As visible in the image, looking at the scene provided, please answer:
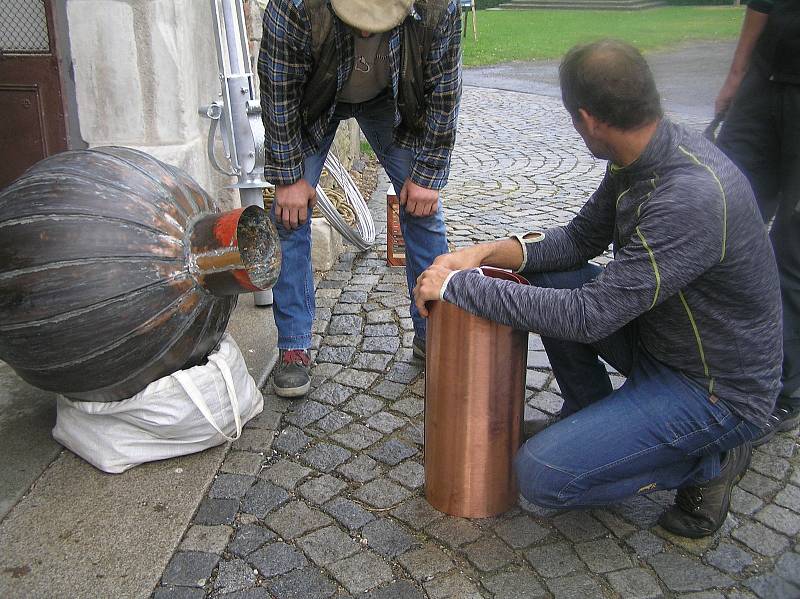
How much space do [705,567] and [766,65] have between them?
1.82 m

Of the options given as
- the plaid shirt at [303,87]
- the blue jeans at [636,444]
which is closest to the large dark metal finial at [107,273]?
the plaid shirt at [303,87]

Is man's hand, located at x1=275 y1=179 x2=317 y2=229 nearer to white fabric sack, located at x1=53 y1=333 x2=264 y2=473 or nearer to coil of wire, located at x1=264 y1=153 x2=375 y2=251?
white fabric sack, located at x1=53 y1=333 x2=264 y2=473

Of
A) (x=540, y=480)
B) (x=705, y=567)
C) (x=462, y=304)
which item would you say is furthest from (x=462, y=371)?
(x=705, y=567)

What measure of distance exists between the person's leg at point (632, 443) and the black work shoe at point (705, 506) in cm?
6

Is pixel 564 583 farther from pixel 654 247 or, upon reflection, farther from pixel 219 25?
pixel 219 25

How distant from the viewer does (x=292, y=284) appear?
3.35 metres

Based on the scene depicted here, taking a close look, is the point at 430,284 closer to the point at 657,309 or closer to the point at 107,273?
the point at 657,309

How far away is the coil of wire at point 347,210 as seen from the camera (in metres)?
4.86

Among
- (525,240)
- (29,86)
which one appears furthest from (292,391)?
(29,86)

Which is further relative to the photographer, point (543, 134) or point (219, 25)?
point (543, 134)

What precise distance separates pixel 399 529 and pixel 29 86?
9.78 ft

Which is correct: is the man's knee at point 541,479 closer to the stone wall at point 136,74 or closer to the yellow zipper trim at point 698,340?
the yellow zipper trim at point 698,340

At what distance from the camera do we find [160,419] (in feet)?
8.95

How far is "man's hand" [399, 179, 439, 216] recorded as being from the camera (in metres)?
3.24
